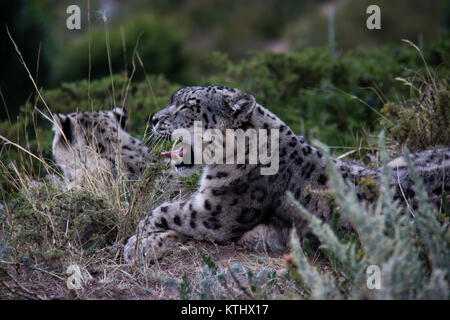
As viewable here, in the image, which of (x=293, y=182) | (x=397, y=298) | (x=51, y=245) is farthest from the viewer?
(x=293, y=182)

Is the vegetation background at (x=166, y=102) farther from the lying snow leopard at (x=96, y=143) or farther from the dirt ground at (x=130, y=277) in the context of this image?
the lying snow leopard at (x=96, y=143)

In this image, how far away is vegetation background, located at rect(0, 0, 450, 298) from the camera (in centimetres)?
523

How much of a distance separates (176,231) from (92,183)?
1.06 m

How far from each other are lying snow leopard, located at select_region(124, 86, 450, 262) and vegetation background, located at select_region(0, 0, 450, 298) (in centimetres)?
20

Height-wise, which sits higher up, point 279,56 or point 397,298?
point 279,56

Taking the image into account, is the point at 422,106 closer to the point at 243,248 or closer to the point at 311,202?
the point at 311,202

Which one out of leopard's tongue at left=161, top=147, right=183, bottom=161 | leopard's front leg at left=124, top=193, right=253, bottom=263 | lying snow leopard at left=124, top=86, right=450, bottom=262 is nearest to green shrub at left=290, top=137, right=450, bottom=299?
lying snow leopard at left=124, top=86, right=450, bottom=262

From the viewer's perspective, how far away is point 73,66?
72.4ft

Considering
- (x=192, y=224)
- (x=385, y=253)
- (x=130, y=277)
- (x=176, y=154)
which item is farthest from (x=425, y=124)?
(x=130, y=277)

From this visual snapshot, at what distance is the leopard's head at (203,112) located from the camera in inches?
241

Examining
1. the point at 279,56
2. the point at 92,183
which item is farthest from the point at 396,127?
the point at 279,56

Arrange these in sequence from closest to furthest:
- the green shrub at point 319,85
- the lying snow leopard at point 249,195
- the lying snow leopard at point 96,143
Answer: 1. the lying snow leopard at point 249,195
2. the lying snow leopard at point 96,143
3. the green shrub at point 319,85

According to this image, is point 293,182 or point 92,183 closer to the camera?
point 293,182

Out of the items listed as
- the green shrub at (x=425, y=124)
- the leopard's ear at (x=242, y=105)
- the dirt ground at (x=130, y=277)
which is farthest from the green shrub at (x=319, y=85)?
the dirt ground at (x=130, y=277)
